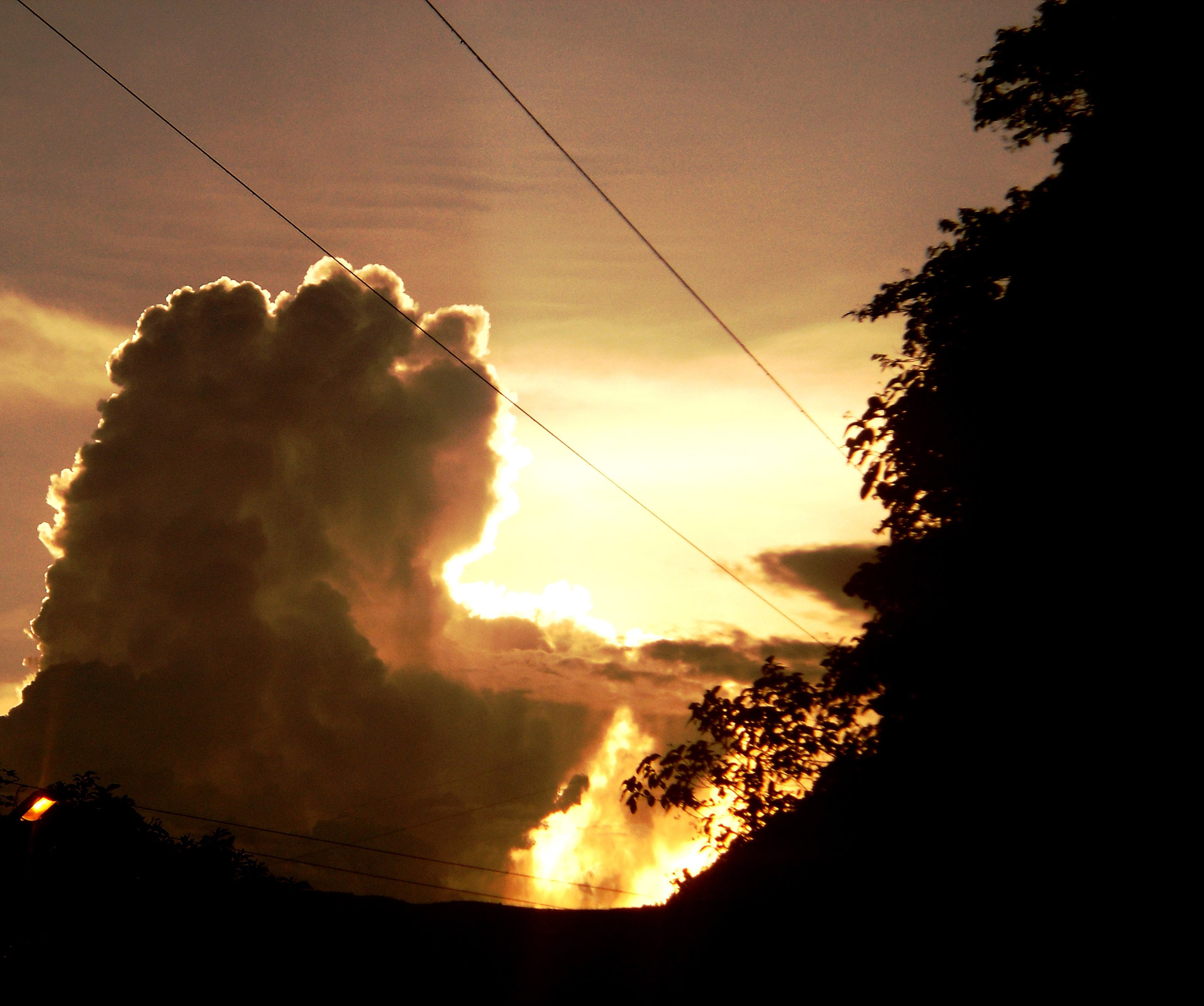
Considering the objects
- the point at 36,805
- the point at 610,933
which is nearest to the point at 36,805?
the point at 36,805

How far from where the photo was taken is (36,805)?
40.9ft

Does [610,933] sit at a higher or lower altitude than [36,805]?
lower

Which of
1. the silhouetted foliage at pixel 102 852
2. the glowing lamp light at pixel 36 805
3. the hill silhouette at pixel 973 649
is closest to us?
the hill silhouette at pixel 973 649

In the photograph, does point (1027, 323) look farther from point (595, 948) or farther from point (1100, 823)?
point (595, 948)

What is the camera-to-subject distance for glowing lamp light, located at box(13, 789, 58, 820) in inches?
483

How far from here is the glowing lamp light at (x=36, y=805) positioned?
12.3 meters

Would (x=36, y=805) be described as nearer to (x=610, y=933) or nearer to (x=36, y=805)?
(x=36, y=805)

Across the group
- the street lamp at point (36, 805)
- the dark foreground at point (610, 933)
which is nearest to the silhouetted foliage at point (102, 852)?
the dark foreground at point (610, 933)

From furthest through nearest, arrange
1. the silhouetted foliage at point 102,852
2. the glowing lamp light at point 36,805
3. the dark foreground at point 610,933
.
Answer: the silhouetted foliage at point 102,852
the glowing lamp light at point 36,805
the dark foreground at point 610,933

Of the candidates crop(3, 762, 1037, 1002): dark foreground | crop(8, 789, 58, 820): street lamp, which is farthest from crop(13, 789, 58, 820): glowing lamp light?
crop(3, 762, 1037, 1002): dark foreground

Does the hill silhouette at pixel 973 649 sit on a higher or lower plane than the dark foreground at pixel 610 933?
higher

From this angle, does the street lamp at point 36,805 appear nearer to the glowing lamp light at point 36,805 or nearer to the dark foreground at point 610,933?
the glowing lamp light at point 36,805

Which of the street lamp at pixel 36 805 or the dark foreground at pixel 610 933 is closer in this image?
the dark foreground at pixel 610 933

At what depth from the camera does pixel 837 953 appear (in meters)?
11.6
